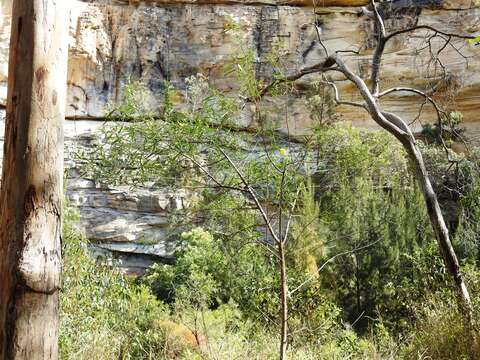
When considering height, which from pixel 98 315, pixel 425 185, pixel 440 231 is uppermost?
pixel 425 185

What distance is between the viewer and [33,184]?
180 centimetres

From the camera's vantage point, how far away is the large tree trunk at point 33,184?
5.61 ft

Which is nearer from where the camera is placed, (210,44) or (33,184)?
(33,184)

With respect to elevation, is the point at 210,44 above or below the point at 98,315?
above

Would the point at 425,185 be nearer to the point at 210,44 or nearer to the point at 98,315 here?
the point at 98,315

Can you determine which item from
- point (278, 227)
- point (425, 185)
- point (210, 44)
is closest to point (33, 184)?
point (278, 227)

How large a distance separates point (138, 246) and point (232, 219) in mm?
9913

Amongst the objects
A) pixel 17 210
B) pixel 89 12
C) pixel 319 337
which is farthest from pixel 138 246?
pixel 17 210

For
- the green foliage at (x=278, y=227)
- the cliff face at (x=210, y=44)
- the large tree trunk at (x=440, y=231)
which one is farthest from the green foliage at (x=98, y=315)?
the cliff face at (x=210, y=44)

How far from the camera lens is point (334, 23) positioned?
1528 cm

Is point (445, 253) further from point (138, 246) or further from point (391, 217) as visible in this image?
point (138, 246)

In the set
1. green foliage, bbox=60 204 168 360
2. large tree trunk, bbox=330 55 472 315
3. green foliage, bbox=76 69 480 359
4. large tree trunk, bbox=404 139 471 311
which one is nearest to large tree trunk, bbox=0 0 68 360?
green foliage, bbox=76 69 480 359

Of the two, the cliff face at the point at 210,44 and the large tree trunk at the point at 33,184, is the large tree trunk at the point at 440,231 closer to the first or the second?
the large tree trunk at the point at 33,184

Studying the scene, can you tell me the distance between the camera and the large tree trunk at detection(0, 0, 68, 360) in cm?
171
